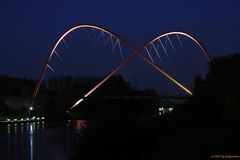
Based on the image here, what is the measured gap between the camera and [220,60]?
49969mm

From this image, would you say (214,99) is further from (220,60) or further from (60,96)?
(60,96)

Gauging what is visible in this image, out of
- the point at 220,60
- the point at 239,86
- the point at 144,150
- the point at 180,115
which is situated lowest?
the point at 144,150

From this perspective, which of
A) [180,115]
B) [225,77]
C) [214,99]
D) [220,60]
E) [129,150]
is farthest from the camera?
[220,60]

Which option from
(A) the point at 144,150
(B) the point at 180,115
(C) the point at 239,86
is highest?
(C) the point at 239,86

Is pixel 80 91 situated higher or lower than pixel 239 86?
higher

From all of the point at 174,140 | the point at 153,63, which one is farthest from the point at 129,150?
the point at 153,63

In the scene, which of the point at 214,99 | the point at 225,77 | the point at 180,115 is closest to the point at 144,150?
the point at 180,115

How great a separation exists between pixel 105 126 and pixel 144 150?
5.60 feet

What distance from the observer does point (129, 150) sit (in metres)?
16.7

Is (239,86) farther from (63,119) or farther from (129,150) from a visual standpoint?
(63,119)

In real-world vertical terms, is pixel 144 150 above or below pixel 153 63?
below

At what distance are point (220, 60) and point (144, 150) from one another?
3368 cm

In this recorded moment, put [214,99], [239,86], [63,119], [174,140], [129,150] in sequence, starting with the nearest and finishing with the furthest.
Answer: [129,150]
[174,140]
[214,99]
[239,86]
[63,119]

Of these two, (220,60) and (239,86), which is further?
(220,60)
